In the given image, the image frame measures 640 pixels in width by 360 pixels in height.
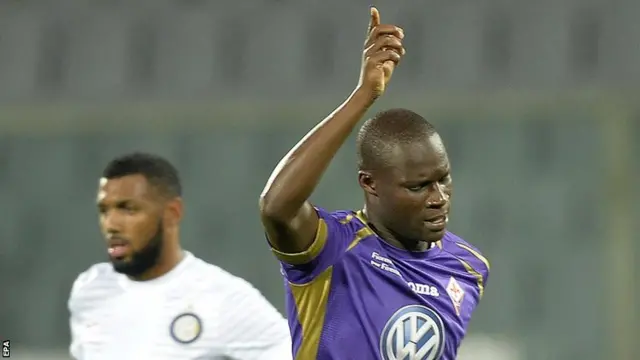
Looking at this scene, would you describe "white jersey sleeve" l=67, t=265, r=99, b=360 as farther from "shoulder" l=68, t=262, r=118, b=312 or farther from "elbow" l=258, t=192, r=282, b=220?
"elbow" l=258, t=192, r=282, b=220

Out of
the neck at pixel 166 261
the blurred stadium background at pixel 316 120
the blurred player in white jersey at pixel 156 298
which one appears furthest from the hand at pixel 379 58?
the blurred stadium background at pixel 316 120

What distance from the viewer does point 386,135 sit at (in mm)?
2844

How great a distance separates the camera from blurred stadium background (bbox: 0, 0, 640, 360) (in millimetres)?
6754

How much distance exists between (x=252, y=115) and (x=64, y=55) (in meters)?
1.25

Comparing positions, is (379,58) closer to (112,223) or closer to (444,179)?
(444,179)

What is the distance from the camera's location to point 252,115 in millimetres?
7137

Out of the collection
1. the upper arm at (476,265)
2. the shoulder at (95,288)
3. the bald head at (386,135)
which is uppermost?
the bald head at (386,135)

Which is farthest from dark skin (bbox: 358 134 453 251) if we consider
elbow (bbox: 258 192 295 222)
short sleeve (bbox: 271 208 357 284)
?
elbow (bbox: 258 192 295 222)

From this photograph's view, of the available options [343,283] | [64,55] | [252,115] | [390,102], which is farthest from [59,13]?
[343,283]

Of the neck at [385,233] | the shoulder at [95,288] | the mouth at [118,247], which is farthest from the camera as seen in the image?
the shoulder at [95,288]

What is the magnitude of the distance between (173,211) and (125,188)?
23 centimetres

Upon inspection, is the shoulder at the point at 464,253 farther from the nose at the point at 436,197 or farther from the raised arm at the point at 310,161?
the raised arm at the point at 310,161

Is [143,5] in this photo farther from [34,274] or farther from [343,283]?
[343,283]

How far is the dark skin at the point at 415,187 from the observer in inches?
110
